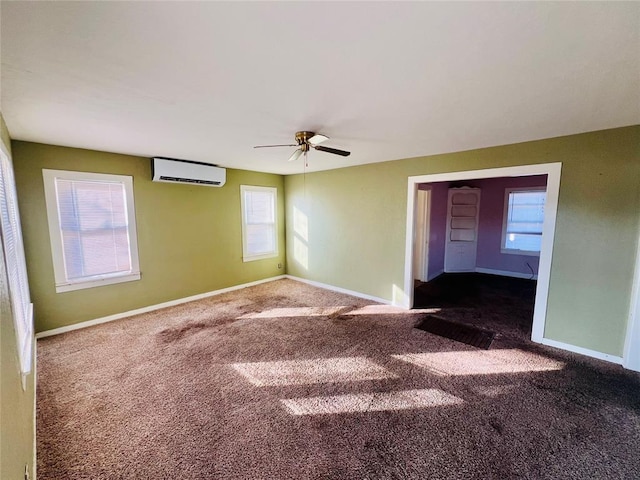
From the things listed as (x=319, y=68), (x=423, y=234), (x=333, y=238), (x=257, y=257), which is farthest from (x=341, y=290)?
(x=319, y=68)

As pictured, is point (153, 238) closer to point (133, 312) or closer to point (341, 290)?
point (133, 312)

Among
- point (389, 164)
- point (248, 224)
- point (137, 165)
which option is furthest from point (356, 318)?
point (137, 165)

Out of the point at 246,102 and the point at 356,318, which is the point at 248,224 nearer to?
the point at 356,318

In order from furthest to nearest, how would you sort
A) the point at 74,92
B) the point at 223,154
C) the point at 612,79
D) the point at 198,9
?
1. the point at 223,154
2. the point at 74,92
3. the point at 612,79
4. the point at 198,9

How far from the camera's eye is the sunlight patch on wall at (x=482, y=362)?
2561mm

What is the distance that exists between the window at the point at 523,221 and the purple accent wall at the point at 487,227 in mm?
113

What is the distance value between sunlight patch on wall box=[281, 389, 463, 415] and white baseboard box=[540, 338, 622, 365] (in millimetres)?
1761

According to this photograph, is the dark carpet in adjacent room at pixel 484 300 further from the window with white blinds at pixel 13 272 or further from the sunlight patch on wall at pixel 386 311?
the window with white blinds at pixel 13 272

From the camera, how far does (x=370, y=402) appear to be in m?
2.15

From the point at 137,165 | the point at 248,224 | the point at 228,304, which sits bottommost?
the point at 228,304

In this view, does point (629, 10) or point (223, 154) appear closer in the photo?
point (629, 10)

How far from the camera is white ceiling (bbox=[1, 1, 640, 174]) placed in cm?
114

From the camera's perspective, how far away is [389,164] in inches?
167

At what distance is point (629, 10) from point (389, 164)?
3.15 m
